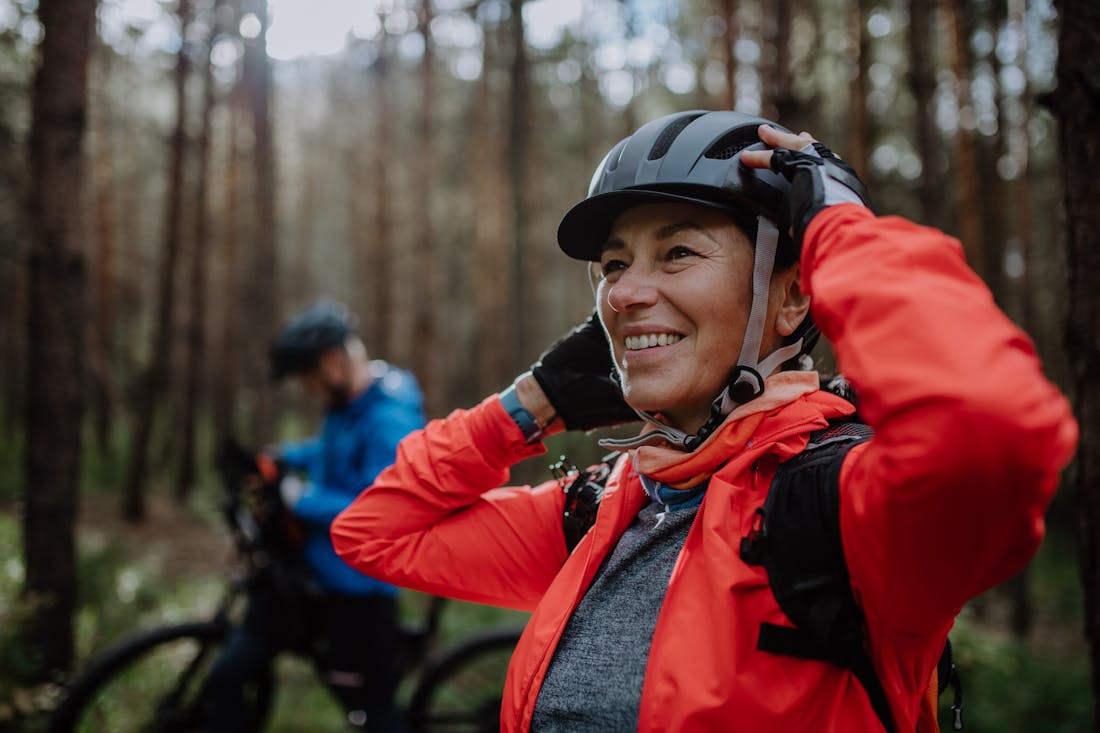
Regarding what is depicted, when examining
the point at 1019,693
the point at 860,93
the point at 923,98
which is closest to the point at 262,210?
the point at 860,93

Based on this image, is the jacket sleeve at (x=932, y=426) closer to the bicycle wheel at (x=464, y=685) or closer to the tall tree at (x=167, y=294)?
the bicycle wheel at (x=464, y=685)

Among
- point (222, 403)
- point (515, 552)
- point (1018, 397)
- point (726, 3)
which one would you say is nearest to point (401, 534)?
point (515, 552)

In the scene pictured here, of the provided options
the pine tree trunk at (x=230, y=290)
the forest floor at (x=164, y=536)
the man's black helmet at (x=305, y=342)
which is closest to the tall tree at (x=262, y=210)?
the forest floor at (x=164, y=536)

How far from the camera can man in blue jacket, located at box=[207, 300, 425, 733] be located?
3.88 meters

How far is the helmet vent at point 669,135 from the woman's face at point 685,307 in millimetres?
142

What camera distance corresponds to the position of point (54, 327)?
4652 millimetres

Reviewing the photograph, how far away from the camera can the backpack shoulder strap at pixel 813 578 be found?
3.90ft

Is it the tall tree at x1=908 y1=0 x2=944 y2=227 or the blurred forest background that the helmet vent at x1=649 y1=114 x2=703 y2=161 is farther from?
the tall tree at x1=908 y1=0 x2=944 y2=227

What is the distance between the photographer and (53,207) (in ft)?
15.2

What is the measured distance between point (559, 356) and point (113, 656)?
11.4ft

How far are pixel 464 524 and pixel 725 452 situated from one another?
839mm

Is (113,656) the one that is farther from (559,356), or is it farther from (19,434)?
(19,434)

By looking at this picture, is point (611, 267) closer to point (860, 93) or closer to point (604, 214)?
point (604, 214)

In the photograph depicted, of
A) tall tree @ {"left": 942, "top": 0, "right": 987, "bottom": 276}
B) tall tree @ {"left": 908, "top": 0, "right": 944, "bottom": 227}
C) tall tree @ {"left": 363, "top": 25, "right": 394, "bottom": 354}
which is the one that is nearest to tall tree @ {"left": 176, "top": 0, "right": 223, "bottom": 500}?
tall tree @ {"left": 363, "top": 25, "right": 394, "bottom": 354}
